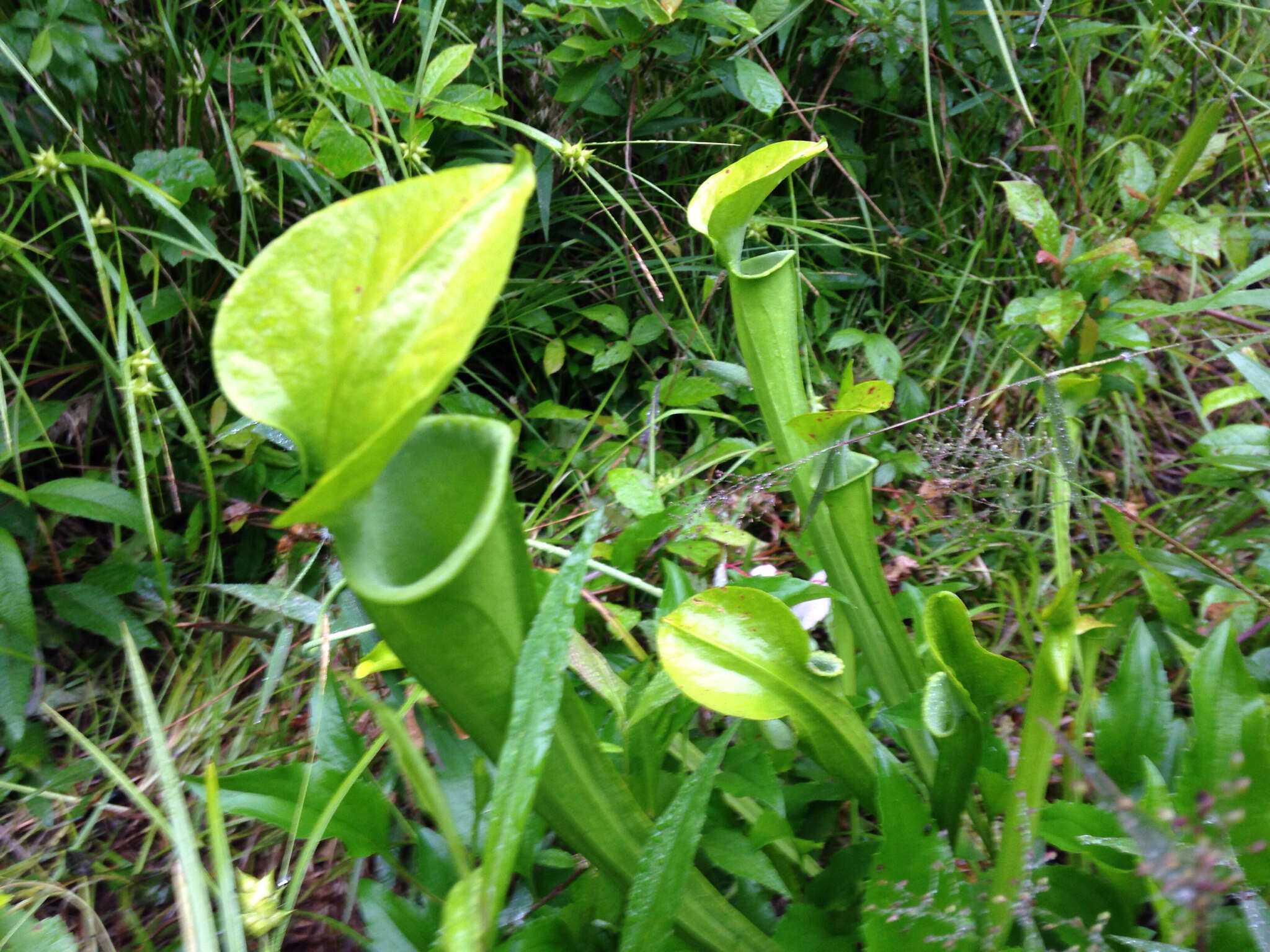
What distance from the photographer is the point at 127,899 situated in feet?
2.71

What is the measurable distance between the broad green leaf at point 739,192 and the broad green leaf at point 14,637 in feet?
2.84

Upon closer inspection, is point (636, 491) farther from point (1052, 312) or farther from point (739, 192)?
point (1052, 312)

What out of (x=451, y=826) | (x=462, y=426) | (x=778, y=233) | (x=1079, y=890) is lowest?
(x=1079, y=890)

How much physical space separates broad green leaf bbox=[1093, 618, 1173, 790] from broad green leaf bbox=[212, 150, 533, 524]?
618 millimetres

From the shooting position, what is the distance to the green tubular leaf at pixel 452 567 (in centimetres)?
34

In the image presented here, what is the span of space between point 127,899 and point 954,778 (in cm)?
80

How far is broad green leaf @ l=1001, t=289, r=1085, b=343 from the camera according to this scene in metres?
1.09

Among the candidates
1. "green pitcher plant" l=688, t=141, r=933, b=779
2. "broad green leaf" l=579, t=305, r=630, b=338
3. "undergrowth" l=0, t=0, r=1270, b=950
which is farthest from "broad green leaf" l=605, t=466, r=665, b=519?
"broad green leaf" l=579, t=305, r=630, b=338

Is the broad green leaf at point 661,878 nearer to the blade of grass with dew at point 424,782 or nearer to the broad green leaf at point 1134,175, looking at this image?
the blade of grass with dew at point 424,782

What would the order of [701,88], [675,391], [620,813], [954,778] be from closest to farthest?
[620,813] < [954,778] < [675,391] < [701,88]

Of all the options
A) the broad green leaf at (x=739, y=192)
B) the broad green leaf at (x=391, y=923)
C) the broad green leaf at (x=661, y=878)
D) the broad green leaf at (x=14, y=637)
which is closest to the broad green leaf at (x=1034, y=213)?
the broad green leaf at (x=739, y=192)

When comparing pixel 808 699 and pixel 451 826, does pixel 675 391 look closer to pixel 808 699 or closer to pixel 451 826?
pixel 808 699

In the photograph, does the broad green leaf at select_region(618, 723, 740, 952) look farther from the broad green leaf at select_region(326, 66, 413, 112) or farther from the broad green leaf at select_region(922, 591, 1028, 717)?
the broad green leaf at select_region(326, 66, 413, 112)

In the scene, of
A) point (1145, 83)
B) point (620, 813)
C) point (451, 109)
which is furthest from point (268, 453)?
point (1145, 83)
